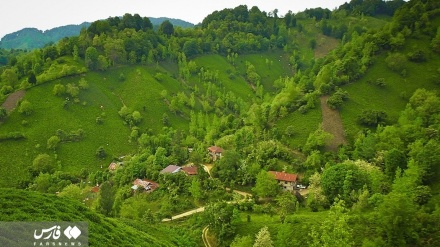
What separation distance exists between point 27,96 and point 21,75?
64.4 ft

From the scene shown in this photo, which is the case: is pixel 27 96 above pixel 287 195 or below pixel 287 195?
above

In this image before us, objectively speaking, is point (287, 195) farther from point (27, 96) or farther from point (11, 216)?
point (27, 96)

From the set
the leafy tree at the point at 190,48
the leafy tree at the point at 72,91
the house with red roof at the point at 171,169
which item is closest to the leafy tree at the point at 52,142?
the leafy tree at the point at 72,91

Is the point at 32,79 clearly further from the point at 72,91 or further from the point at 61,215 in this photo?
the point at 61,215

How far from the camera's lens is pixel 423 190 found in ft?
145

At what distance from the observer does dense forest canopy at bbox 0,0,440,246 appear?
152 ft

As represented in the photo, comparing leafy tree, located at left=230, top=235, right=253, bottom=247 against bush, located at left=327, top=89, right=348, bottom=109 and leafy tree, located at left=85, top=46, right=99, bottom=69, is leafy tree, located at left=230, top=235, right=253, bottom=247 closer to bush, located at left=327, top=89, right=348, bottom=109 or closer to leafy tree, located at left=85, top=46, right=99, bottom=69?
bush, located at left=327, top=89, right=348, bottom=109

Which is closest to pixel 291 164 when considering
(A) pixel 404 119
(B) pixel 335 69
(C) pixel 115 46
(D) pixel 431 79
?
(A) pixel 404 119

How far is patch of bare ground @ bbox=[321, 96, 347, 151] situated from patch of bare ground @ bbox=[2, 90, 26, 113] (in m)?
90.0

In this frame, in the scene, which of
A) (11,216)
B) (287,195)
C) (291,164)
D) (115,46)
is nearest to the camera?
(11,216)

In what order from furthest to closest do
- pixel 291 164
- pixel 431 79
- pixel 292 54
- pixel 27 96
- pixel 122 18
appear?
Answer: pixel 292 54
pixel 122 18
pixel 27 96
pixel 431 79
pixel 291 164

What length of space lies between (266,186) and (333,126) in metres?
28.5

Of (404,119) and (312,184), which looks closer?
(312,184)

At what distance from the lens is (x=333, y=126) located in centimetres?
7725
